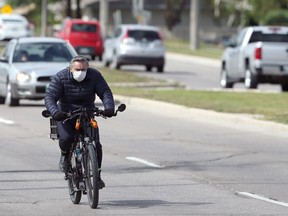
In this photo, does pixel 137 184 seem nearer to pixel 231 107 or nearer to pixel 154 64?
pixel 231 107

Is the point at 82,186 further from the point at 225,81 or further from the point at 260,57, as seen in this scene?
the point at 225,81

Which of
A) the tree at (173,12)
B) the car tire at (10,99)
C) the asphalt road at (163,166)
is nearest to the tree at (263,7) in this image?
the tree at (173,12)

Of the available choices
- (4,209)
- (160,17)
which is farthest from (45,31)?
(4,209)

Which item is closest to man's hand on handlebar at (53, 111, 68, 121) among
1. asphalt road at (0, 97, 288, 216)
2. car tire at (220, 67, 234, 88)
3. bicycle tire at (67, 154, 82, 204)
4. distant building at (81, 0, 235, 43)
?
bicycle tire at (67, 154, 82, 204)

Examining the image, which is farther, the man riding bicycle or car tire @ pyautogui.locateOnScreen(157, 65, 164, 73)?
→ car tire @ pyautogui.locateOnScreen(157, 65, 164, 73)

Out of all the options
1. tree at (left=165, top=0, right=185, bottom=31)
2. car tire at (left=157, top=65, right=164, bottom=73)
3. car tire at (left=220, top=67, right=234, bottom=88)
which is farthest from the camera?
tree at (left=165, top=0, right=185, bottom=31)

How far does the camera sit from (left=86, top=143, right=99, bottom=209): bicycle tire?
1126 centimetres

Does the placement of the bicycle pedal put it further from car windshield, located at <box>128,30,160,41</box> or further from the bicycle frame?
car windshield, located at <box>128,30,160,41</box>

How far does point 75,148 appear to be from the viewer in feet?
39.2

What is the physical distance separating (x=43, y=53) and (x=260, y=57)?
28.4 ft

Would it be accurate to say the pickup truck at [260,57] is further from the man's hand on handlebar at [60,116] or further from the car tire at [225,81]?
the man's hand on handlebar at [60,116]

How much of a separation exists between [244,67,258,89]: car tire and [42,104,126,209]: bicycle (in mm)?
21925

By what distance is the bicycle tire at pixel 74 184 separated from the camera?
11.9 m

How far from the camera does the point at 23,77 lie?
2591 centimetres
